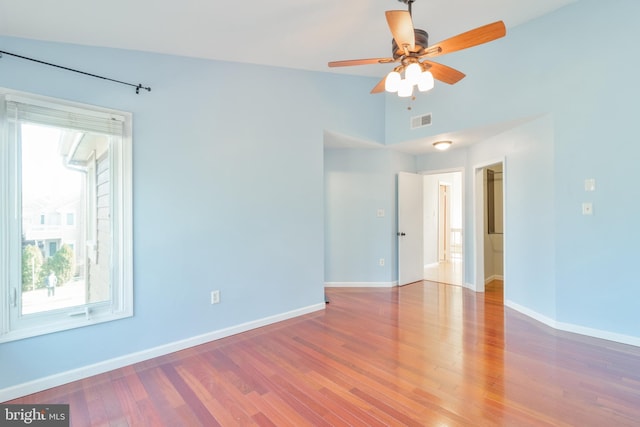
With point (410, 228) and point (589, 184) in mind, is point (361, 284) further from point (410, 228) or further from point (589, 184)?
point (589, 184)

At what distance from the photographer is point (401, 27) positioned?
1873 millimetres

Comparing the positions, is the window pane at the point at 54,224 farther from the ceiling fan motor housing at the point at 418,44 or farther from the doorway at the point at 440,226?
the doorway at the point at 440,226

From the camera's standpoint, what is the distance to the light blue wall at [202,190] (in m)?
2.23

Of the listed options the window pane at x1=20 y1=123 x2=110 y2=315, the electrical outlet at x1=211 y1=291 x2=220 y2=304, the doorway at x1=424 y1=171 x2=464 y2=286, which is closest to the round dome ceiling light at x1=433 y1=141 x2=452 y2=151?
the doorway at x1=424 y1=171 x2=464 y2=286

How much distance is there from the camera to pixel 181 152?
107 inches

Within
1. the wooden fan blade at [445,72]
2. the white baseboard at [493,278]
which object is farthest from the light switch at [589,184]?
the white baseboard at [493,278]

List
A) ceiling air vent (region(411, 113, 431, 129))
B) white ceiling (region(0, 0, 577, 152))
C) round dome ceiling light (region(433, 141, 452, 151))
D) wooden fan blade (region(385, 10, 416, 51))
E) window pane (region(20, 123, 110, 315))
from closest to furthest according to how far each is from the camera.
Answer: wooden fan blade (region(385, 10, 416, 51)), white ceiling (region(0, 0, 577, 152)), window pane (region(20, 123, 110, 315)), ceiling air vent (region(411, 113, 431, 129)), round dome ceiling light (region(433, 141, 452, 151))

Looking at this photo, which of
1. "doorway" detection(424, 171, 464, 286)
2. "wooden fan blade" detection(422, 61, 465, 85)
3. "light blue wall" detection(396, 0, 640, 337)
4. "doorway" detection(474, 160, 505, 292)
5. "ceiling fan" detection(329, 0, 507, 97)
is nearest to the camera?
"ceiling fan" detection(329, 0, 507, 97)

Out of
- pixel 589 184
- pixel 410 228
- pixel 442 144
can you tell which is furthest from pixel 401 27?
pixel 410 228

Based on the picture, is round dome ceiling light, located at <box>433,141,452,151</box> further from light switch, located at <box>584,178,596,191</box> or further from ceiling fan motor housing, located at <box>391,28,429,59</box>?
ceiling fan motor housing, located at <box>391,28,429,59</box>

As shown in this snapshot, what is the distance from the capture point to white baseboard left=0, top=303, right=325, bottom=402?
2.02 meters

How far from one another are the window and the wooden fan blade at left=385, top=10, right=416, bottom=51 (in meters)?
2.17

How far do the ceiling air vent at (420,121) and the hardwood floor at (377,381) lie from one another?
2.74 metres

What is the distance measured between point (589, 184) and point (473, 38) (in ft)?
6.93
